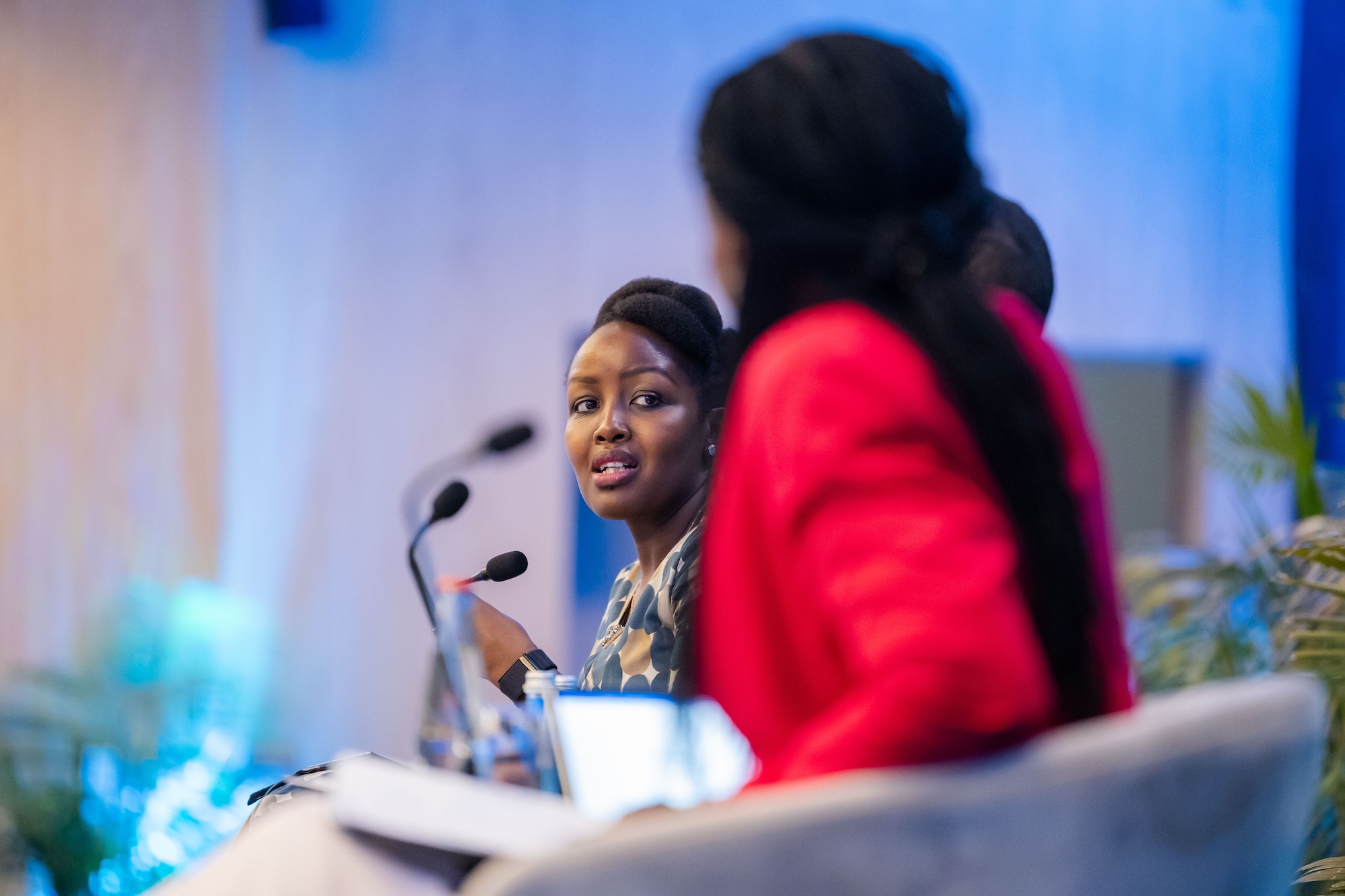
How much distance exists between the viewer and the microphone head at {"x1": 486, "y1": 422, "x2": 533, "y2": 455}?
1511 millimetres

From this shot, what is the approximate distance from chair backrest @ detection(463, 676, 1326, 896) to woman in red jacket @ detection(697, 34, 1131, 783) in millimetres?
52

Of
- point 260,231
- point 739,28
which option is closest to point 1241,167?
point 739,28

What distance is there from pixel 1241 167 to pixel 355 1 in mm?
3573

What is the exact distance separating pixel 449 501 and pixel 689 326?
518 mm

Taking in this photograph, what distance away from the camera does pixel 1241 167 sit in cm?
507

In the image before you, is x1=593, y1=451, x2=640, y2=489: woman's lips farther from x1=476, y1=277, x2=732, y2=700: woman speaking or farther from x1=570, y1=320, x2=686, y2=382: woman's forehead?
x1=570, y1=320, x2=686, y2=382: woman's forehead

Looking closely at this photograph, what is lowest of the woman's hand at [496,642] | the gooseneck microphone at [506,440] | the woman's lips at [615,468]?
the woman's hand at [496,642]

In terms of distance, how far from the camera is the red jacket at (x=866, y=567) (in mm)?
767

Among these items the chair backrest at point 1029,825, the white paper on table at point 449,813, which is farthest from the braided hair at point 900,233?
the white paper on table at point 449,813

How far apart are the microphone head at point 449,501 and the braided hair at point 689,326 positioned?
45cm

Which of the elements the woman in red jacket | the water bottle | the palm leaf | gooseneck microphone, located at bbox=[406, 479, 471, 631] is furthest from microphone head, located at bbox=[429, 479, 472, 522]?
the palm leaf

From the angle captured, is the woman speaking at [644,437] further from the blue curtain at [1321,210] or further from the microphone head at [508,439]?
the blue curtain at [1321,210]

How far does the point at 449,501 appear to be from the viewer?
1.45 m

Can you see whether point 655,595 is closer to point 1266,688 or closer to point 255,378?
point 1266,688
